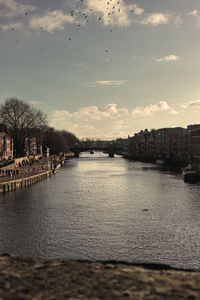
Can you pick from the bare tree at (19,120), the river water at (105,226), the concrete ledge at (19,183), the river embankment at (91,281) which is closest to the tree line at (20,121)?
the bare tree at (19,120)

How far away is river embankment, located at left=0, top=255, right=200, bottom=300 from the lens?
10.3 meters

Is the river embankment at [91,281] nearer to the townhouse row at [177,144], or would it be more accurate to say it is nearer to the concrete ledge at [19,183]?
the concrete ledge at [19,183]

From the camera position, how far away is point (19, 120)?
10206 centimetres

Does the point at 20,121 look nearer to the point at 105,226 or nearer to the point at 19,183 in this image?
the point at 19,183

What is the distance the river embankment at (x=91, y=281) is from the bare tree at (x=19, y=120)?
301ft

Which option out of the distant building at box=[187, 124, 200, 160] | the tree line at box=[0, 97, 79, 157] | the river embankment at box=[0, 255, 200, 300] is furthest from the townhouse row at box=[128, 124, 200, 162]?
the river embankment at box=[0, 255, 200, 300]

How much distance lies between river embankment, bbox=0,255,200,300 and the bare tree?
3609 inches

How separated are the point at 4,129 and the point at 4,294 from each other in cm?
10003

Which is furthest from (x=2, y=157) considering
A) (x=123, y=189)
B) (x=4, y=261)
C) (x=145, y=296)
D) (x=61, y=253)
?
(x=145, y=296)

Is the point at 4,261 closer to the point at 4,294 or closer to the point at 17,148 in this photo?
the point at 4,294

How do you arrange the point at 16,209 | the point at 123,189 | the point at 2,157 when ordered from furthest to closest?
the point at 2,157 → the point at 123,189 → the point at 16,209

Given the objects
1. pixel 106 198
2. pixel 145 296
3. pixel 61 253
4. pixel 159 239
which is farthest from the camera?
pixel 106 198

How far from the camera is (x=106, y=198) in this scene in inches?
1790

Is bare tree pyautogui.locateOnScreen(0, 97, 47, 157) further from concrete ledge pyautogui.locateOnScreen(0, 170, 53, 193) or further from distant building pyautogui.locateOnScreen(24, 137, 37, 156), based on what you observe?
concrete ledge pyautogui.locateOnScreen(0, 170, 53, 193)
